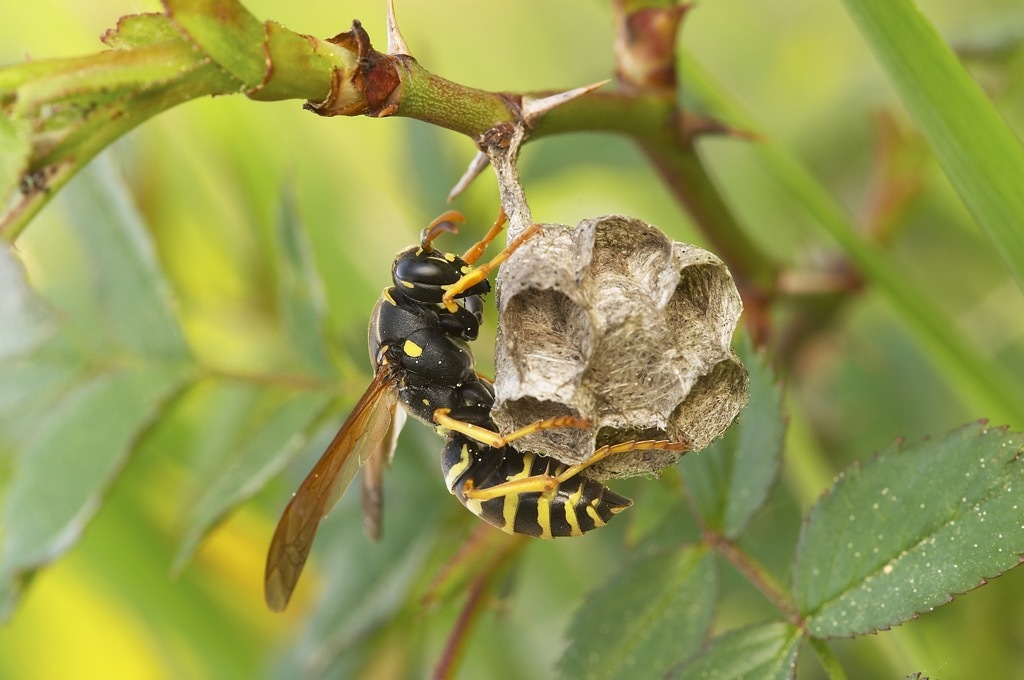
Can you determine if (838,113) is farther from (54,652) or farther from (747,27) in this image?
(54,652)

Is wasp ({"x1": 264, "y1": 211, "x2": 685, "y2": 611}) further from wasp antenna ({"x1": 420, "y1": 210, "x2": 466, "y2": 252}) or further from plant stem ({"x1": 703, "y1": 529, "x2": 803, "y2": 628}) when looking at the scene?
plant stem ({"x1": 703, "y1": 529, "x2": 803, "y2": 628})

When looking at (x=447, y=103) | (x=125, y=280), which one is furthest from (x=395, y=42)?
(x=125, y=280)

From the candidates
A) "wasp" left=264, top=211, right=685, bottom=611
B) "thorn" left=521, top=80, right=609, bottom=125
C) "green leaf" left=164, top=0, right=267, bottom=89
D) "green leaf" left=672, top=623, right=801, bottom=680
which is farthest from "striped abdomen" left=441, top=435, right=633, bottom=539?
"green leaf" left=164, top=0, right=267, bottom=89

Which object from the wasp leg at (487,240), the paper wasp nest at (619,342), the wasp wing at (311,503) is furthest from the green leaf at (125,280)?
the paper wasp nest at (619,342)

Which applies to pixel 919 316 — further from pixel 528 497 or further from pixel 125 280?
pixel 125 280

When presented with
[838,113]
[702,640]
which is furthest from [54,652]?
[838,113]
